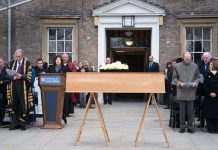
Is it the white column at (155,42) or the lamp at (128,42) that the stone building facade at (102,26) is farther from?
the lamp at (128,42)

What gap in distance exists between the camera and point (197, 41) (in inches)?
789

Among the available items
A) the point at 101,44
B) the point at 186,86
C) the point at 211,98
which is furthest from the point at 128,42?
the point at 186,86

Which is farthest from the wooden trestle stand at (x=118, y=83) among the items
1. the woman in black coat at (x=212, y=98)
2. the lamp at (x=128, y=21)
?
the lamp at (x=128, y=21)

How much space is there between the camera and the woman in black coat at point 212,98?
37.0 feet

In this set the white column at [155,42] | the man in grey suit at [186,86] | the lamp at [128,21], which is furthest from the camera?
the white column at [155,42]

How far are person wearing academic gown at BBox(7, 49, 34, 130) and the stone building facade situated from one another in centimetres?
814

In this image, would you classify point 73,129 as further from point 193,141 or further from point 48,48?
point 48,48

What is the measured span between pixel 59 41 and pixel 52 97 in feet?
29.4

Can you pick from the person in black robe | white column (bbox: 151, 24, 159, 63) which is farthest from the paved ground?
white column (bbox: 151, 24, 159, 63)

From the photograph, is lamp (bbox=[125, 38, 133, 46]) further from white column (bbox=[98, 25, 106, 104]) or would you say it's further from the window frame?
the window frame

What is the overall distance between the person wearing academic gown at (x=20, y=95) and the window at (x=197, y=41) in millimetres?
9825

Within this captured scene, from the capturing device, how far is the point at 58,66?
12227 mm

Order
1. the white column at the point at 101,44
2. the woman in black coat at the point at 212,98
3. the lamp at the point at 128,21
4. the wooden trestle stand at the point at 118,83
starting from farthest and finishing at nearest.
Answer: the white column at the point at 101,44, the lamp at the point at 128,21, the woman in black coat at the point at 212,98, the wooden trestle stand at the point at 118,83

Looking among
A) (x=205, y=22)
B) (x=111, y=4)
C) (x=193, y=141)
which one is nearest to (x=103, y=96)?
(x=111, y=4)
